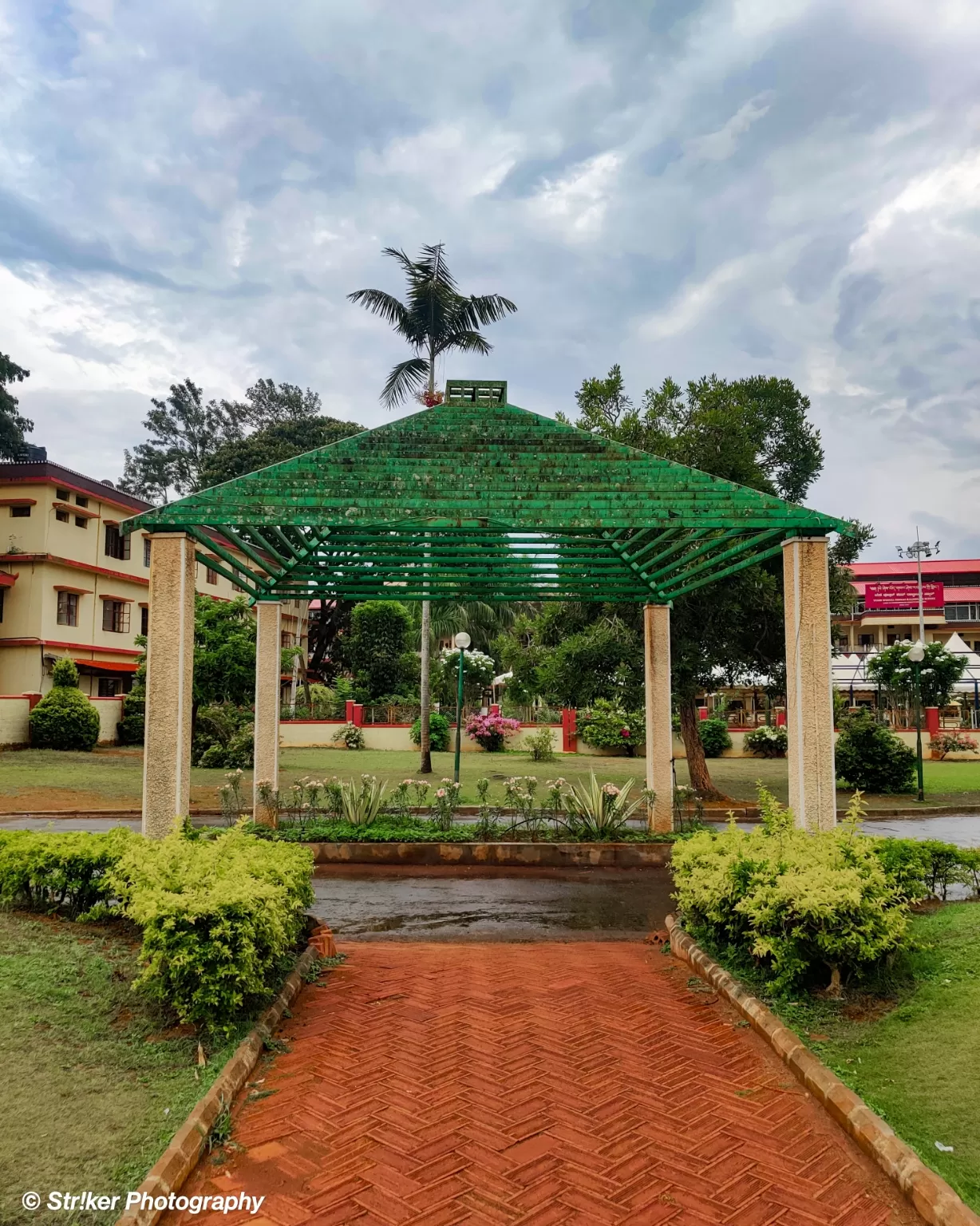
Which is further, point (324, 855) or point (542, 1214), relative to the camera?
point (324, 855)

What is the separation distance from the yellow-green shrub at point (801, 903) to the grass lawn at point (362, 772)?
10276mm

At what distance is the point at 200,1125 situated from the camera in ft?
11.0

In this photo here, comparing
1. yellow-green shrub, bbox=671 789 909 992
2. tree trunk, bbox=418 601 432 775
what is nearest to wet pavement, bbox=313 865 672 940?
yellow-green shrub, bbox=671 789 909 992

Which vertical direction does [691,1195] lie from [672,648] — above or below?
below

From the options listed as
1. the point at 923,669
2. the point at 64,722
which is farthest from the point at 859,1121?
the point at 923,669

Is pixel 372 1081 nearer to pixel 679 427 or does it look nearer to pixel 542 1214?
pixel 542 1214

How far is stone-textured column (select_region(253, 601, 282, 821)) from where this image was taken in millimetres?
11977

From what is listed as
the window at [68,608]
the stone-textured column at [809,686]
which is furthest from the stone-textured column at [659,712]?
the window at [68,608]

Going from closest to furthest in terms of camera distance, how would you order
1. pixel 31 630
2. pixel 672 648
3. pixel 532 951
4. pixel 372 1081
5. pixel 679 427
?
pixel 372 1081 < pixel 532 951 < pixel 672 648 < pixel 679 427 < pixel 31 630

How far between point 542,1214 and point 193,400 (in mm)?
55739

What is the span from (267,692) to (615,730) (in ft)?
63.6

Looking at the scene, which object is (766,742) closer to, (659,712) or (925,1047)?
(659,712)

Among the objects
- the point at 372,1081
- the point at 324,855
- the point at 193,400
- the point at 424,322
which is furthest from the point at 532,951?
the point at 193,400

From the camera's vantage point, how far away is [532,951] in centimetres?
668
